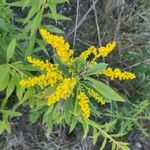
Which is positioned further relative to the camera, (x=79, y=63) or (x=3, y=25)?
(x=3, y=25)

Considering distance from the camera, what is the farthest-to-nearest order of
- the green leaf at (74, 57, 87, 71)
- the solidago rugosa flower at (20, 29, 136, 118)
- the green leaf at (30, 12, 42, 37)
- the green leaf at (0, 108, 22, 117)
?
the green leaf at (0, 108, 22, 117)
the green leaf at (30, 12, 42, 37)
the green leaf at (74, 57, 87, 71)
the solidago rugosa flower at (20, 29, 136, 118)

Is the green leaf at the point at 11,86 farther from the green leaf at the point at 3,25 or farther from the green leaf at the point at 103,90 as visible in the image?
the green leaf at the point at 103,90

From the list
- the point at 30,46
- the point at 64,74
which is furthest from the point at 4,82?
the point at 64,74

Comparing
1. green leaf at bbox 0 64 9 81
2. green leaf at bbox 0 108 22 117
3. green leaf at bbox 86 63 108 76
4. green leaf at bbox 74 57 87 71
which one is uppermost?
green leaf at bbox 74 57 87 71

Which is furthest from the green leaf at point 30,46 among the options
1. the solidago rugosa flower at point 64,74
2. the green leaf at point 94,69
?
the green leaf at point 94,69

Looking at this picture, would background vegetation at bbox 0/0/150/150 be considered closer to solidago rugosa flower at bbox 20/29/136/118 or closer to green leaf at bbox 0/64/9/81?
green leaf at bbox 0/64/9/81

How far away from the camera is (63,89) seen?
59.7 inches

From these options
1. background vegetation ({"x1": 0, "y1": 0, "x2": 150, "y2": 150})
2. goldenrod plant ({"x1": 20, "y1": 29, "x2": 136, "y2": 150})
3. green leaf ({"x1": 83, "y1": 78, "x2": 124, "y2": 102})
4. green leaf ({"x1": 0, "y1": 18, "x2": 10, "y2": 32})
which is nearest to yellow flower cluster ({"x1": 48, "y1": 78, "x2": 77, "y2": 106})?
goldenrod plant ({"x1": 20, "y1": 29, "x2": 136, "y2": 150})

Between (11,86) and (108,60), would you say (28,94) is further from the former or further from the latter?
(108,60)

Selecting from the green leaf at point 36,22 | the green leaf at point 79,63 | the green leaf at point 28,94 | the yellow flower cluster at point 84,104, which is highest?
the green leaf at point 36,22

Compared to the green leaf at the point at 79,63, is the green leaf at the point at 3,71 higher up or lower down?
lower down

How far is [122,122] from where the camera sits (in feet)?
7.49

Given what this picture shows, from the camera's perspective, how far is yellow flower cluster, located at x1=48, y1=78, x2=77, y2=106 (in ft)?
4.95

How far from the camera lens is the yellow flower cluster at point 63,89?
151cm
